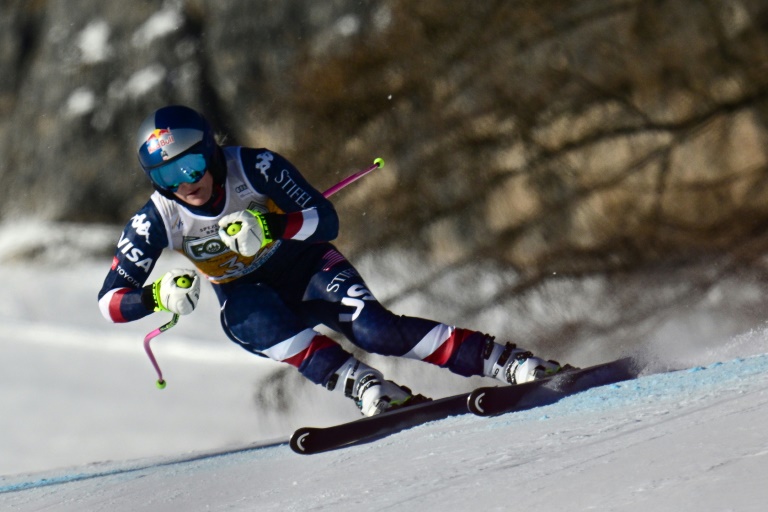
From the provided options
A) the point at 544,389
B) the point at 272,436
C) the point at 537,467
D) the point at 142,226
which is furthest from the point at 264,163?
the point at 537,467

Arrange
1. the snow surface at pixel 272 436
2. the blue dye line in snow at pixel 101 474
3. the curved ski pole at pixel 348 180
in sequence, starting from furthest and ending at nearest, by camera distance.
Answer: the blue dye line in snow at pixel 101 474 → the curved ski pole at pixel 348 180 → the snow surface at pixel 272 436

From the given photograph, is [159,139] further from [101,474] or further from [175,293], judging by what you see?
[101,474]

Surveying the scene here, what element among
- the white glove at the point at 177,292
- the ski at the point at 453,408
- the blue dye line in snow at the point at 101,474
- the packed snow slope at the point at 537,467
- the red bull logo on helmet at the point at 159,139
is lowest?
the packed snow slope at the point at 537,467

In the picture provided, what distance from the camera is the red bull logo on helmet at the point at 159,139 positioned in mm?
3758

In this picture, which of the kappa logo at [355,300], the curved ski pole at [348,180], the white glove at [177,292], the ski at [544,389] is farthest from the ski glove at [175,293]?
the ski at [544,389]

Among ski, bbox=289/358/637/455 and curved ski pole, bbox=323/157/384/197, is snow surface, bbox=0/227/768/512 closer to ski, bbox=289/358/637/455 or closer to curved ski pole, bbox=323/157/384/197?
ski, bbox=289/358/637/455

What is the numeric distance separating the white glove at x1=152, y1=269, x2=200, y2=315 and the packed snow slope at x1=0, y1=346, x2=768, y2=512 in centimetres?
58

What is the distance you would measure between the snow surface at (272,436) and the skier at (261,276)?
39 centimetres

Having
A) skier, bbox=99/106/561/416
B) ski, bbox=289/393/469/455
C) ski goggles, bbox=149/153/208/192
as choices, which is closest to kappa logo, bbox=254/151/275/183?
skier, bbox=99/106/561/416

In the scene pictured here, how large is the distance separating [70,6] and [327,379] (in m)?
3.87

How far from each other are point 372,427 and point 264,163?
108cm

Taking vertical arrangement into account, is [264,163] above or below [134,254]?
above

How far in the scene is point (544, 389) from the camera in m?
3.60

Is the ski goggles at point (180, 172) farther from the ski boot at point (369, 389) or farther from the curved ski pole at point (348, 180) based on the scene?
the ski boot at point (369, 389)
